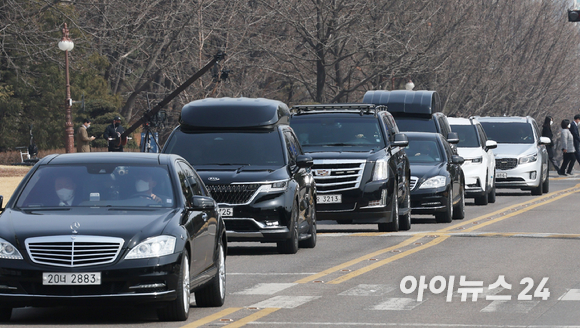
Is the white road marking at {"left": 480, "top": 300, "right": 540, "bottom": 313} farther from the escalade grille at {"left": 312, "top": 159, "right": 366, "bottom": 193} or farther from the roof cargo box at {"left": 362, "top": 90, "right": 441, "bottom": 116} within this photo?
the roof cargo box at {"left": 362, "top": 90, "right": 441, "bottom": 116}

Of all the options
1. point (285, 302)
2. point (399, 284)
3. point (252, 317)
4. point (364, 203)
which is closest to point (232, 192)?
point (399, 284)

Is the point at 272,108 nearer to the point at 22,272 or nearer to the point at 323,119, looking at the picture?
the point at 323,119

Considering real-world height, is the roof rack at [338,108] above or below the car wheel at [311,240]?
above

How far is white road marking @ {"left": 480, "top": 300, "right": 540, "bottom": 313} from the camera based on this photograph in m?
9.88

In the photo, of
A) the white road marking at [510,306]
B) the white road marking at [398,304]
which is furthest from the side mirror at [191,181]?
the white road marking at [510,306]

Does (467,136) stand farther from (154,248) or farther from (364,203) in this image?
(154,248)

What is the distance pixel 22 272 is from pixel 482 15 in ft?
177

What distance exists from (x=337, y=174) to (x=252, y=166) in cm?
313

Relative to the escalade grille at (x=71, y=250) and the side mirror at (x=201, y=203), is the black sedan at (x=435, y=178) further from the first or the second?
the escalade grille at (x=71, y=250)

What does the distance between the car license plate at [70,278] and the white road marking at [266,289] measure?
2715 millimetres

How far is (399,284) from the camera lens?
38.8ft

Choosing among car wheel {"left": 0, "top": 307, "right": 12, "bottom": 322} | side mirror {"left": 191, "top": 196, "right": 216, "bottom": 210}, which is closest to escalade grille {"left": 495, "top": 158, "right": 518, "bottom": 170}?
side mirror {"left": 191, "top": 196, "right": 216, "bottom": 210}

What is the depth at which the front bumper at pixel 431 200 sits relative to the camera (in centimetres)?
2102

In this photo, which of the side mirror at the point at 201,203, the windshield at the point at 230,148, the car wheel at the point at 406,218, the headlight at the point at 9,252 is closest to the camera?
the headlight at the point at 9,252
